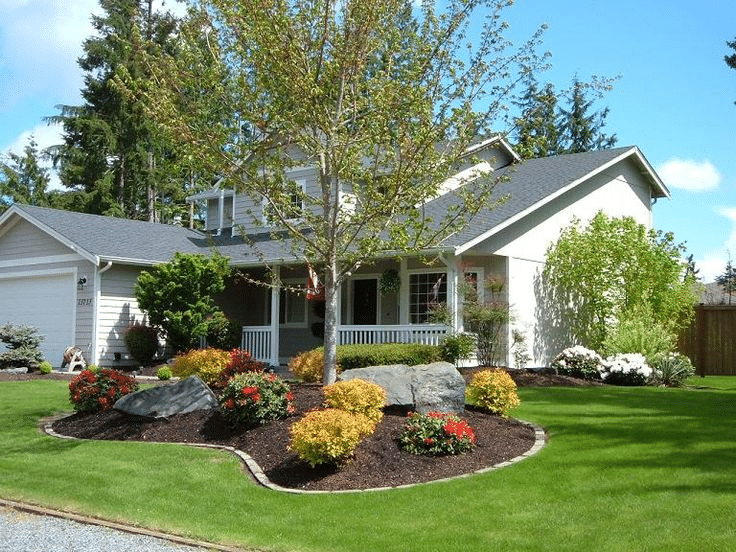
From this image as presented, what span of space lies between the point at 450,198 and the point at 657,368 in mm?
7359

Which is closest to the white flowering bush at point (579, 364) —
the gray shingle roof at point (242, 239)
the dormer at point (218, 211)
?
the gray shingle roof at point (242, 239)

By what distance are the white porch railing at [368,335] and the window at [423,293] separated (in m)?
1.15

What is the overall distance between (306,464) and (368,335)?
11.0 metres

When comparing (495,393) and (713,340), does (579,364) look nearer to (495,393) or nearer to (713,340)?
(713,340)

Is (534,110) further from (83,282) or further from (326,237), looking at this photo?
(83,282)

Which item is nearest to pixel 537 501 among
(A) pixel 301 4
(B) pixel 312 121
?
(B) pixel 312 121

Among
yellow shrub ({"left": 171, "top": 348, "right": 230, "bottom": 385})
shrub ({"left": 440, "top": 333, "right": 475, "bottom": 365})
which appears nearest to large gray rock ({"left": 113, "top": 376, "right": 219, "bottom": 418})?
yellow shrub ({"left": 171, "top": 348, "right": 230, "bottom": 385})

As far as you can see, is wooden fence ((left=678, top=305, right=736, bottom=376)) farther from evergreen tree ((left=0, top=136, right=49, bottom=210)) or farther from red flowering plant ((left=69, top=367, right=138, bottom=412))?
evergreen tree ((left=0, top=136, right=49, bottom=210))

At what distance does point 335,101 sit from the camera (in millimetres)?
11609

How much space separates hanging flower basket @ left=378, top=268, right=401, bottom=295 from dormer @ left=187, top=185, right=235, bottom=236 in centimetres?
748

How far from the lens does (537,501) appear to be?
7.07 meters

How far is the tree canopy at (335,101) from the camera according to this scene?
10680 mm

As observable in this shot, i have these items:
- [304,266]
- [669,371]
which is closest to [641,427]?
[669,371]

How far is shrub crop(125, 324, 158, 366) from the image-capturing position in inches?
798
